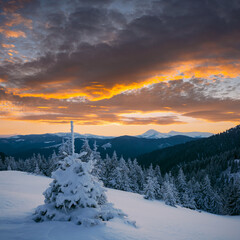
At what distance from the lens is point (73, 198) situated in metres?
7.95

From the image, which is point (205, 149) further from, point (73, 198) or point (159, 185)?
point (73, 198)

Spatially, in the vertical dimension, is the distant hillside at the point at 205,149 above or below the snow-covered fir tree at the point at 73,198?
below

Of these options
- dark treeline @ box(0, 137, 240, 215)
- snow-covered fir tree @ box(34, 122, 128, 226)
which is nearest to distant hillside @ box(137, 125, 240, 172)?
dark treeline @ box(0, 137, 240, 215)

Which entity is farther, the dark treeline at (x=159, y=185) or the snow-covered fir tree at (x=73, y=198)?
the dark treeline at (x=159, y=185)

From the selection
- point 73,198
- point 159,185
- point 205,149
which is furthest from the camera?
point 205,149

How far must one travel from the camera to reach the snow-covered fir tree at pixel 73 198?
7.98 metres

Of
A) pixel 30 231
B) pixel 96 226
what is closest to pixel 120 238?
pixel 96 226

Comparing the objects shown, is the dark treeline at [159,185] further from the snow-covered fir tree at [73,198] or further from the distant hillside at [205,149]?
the distant hillside at [205,149]

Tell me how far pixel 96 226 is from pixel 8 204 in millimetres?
7492

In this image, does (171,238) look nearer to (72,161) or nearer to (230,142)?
(72,161)

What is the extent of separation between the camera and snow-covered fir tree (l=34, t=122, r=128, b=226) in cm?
798

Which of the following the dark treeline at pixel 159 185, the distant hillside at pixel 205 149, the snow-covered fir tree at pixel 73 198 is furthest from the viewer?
the distant hillside at pixel 205 149

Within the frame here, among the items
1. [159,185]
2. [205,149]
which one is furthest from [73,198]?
[205,149]

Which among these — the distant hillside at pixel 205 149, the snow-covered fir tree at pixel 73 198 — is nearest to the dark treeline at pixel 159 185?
the snow-covered fir tree at pixel 73 198
